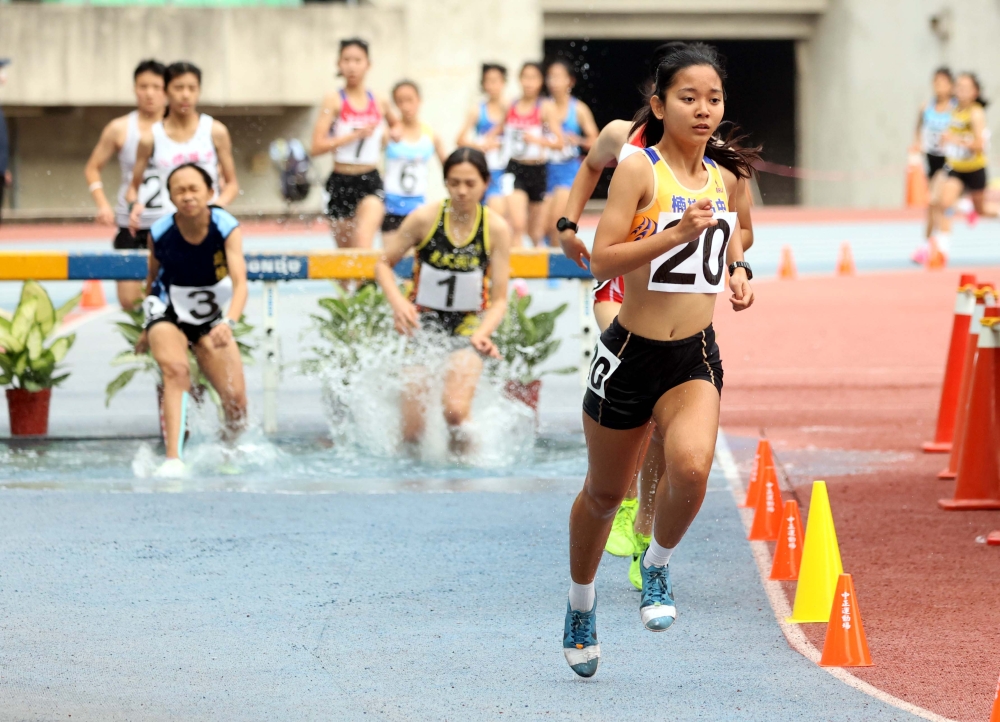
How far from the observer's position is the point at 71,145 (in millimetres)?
32562

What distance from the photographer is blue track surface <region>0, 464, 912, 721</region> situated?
169 inches

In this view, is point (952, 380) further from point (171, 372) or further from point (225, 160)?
point (225, 160)

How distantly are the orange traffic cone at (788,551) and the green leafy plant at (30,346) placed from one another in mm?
4701

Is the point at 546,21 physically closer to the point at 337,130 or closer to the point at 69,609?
the point at 337,130

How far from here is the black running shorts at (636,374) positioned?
4.52 m

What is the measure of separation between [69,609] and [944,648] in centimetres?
300

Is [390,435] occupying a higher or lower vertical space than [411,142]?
lower

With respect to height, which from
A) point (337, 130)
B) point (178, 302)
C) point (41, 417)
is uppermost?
point (337, 130)

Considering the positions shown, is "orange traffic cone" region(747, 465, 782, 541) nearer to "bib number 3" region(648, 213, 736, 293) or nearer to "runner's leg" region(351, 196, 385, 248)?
"bib number 3" region(648, 213, 736, 293)

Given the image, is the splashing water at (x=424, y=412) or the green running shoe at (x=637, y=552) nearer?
the green running shoe at (x=637, y=552)

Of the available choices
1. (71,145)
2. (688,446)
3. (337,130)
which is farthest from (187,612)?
(71,145)

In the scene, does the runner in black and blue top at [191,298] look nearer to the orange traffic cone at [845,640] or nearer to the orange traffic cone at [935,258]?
the orange traffic cone at [845,640]

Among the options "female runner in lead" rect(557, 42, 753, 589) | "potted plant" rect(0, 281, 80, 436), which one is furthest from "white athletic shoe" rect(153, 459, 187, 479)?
"female runner in lead" rect(557, 42, 753, 589)

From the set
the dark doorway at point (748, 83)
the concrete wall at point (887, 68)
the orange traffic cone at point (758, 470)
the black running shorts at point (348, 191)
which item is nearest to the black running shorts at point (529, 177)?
the black running shorts at point (348, 191)
